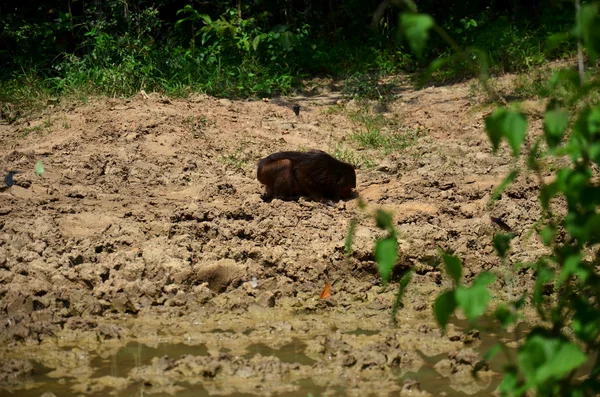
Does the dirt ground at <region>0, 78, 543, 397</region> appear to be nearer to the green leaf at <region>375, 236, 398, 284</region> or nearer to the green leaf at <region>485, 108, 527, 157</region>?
the green leaf at <region>375, 236, 398, 284</region>

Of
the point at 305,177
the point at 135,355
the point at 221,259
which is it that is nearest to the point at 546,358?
the point at 135,355

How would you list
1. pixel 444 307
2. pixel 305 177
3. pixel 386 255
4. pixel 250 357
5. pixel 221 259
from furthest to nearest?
pixel 305 177 → pixel 221 259 → pixel 250 357 → pixel 444 307 → pixel 386 255

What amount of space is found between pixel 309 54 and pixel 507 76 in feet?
9.80

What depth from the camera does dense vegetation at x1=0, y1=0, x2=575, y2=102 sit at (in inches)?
440

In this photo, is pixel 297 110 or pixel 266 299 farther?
pixel 297 110

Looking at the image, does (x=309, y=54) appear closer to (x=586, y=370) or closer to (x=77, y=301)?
(x=77, y=301)

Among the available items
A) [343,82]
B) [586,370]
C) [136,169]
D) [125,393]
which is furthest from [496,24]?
[125,393]

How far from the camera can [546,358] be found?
8.99 feet

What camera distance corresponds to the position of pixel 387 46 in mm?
13023

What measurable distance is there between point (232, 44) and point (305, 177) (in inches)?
188

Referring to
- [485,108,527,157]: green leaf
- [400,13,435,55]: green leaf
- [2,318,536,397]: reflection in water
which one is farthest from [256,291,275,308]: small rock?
[400,13,435,55]: green leaf

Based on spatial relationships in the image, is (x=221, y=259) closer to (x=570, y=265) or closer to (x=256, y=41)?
(x=570, y=265)

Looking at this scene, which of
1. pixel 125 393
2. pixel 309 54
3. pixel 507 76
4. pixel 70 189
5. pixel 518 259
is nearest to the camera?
pixel 125 393

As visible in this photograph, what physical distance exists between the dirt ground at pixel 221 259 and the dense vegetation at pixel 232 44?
50.1 inches
